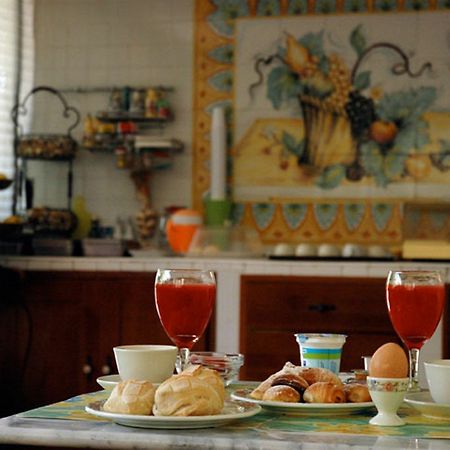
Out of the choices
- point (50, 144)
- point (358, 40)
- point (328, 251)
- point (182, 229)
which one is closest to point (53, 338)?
point (182, 229)

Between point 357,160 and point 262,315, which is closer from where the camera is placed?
point 262,315

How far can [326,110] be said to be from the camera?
5.21 metres

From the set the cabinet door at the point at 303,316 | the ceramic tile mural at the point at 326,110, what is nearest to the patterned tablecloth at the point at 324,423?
the cabinet door at the point at 303,316

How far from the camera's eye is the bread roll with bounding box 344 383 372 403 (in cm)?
169

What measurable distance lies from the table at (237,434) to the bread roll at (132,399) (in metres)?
0.02

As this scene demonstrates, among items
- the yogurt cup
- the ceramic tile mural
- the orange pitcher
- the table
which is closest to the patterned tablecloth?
the table

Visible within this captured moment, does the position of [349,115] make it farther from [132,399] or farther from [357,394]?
[132,399]

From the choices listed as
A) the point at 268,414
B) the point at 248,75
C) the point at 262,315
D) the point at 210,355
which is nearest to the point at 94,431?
the point at 268,414

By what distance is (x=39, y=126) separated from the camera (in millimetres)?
5523

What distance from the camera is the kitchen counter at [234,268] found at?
449 cm

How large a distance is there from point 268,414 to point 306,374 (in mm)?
104

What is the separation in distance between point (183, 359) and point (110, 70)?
376 centimetres

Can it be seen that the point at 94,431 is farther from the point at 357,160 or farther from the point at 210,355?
the point at 357,160

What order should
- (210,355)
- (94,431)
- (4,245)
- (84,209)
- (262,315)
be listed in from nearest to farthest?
(94,431), (210,355), (262,315), (4,245), (84,209)
